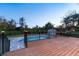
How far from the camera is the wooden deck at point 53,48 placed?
5.28m

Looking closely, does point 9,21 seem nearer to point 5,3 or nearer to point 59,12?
point 5,3

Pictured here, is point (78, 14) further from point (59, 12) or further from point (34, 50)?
point (34, 50)

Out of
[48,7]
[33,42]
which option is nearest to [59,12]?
[48,7]

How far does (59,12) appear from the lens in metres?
5.30

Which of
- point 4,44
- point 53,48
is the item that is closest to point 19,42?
point 4,44

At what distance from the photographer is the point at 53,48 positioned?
5.30 meters

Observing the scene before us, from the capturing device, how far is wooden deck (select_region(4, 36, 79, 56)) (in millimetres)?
5277

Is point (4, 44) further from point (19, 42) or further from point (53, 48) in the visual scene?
point (53, 48)

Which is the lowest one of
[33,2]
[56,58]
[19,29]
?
[56,58]

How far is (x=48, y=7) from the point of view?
17.4ft

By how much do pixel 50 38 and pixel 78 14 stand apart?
436mm

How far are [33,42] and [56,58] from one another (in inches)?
12.9

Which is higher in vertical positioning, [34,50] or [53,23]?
[53,23]

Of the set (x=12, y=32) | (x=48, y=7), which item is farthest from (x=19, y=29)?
(x=48, y=7)
